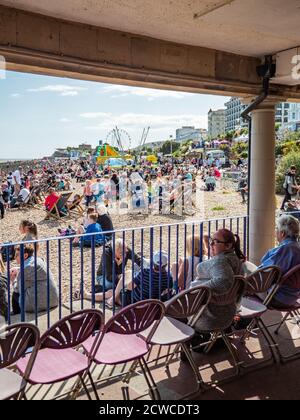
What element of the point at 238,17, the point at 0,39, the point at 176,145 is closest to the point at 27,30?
the point at 0,39

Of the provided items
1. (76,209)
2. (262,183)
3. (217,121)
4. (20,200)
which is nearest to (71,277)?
(262,183)

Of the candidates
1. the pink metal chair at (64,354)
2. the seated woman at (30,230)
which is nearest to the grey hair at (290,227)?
the pink metal chair at (64,354)

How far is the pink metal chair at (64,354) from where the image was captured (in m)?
2.88

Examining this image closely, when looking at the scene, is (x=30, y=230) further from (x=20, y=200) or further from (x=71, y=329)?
(x=20, y=200)

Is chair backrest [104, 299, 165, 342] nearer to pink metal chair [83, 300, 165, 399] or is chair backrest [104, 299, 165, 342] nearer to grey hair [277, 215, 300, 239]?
pink metal chair [83, 300, 165, 399]

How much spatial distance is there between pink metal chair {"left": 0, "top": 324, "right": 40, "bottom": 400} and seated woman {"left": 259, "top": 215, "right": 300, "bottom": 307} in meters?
2.46

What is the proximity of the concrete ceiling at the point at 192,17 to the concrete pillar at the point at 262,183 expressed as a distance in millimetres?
1470

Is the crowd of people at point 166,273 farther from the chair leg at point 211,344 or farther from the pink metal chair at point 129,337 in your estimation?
the pink metal chair at point 129,337

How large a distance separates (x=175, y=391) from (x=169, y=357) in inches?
24.2

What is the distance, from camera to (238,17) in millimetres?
4363

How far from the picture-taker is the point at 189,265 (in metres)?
5.14

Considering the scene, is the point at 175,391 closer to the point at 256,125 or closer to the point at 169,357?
the point at 169,357

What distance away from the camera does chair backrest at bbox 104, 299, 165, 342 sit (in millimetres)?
3123

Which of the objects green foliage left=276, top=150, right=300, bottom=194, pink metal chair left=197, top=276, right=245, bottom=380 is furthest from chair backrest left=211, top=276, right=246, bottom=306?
green foliage left=276, top=150, right=300, bottom=194
